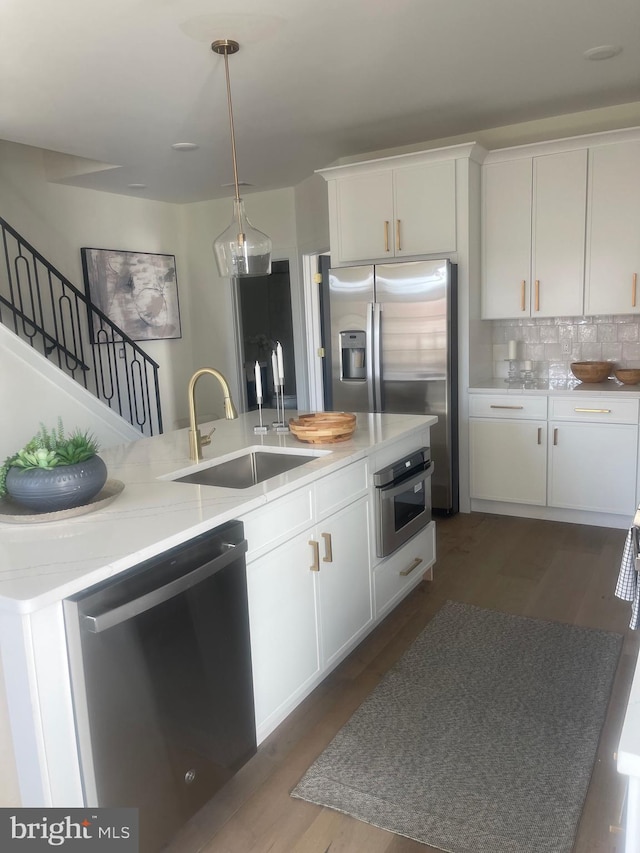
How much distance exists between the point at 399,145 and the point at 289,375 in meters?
2.78

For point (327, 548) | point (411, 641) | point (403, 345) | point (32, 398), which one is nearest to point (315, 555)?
point (327, 548)

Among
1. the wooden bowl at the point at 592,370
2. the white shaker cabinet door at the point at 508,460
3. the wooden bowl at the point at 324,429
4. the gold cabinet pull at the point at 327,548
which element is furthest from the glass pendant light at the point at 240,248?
the wooden bowl at the point at 592,370

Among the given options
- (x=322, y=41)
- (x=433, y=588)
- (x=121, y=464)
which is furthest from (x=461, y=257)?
(x=121, y=464)

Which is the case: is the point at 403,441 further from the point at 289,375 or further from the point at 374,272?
the point at 289,375

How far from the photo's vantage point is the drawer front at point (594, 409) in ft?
13.2

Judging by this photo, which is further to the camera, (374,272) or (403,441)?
(374,272)

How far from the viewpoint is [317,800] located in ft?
6.55

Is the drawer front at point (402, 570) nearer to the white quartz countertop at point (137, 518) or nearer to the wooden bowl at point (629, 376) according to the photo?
the white quartz countertop at point (137, 518)

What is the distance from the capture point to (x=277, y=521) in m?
2.18

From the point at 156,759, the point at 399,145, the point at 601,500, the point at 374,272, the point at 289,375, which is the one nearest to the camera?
the point at 156,759

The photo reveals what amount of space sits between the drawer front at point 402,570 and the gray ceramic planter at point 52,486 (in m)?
1.43

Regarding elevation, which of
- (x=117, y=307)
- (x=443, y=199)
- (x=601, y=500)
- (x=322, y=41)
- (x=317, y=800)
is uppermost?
(x=322, y=41)

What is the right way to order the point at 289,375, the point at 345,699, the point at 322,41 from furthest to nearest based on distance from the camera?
the point at 289,375
the point at 322,41
the point at 345,699

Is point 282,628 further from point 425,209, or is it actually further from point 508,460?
point 425,209
